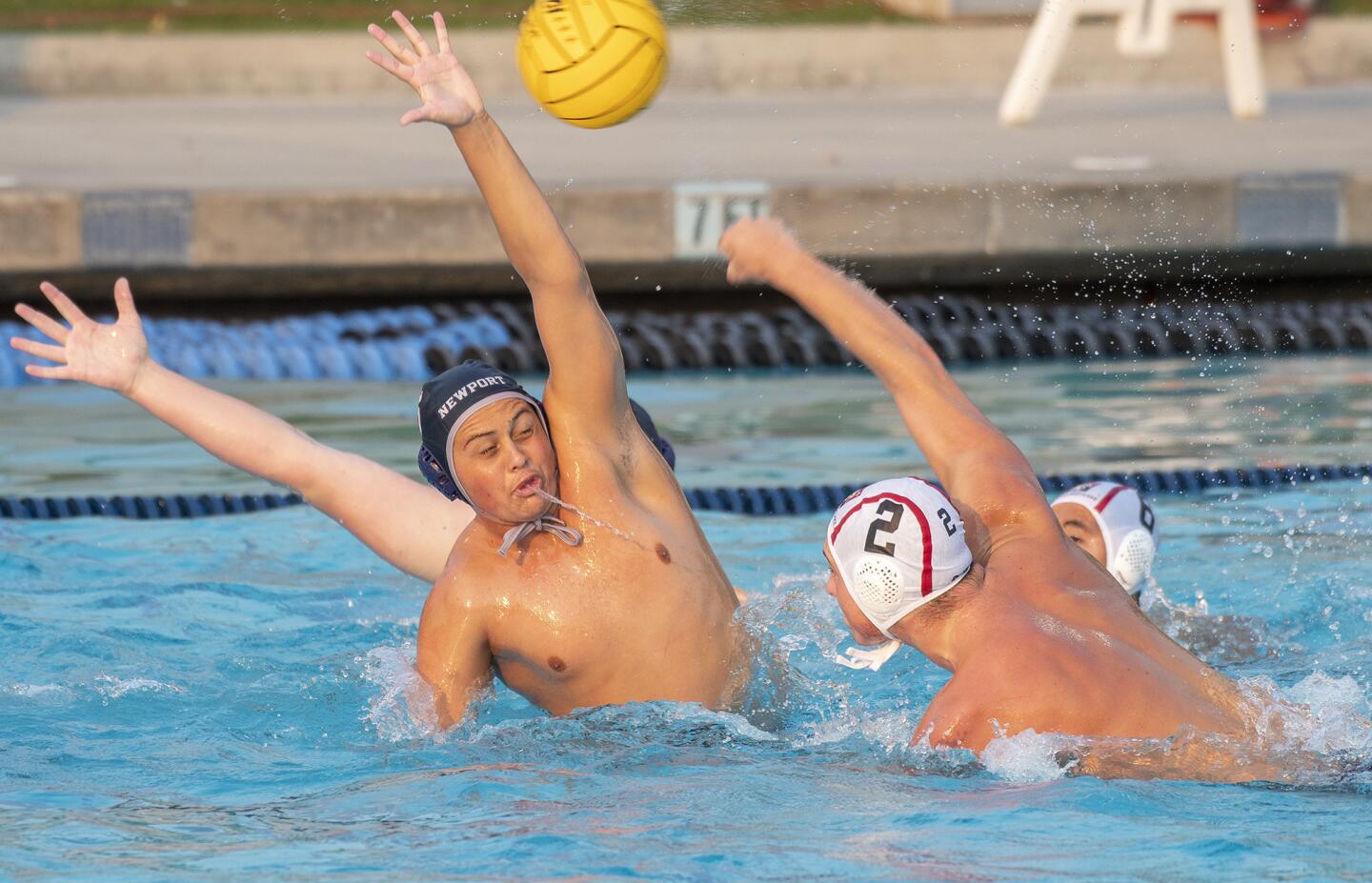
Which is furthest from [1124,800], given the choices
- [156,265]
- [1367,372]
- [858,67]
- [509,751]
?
[858,67]

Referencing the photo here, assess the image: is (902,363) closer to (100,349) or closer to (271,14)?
(100,349)

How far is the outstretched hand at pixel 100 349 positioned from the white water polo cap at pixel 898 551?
5.28 feet

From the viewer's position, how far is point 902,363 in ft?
11.7

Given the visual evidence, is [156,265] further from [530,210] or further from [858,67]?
[858,67]

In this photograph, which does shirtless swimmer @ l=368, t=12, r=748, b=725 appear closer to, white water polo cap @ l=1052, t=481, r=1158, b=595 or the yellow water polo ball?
the yellow water polo ball

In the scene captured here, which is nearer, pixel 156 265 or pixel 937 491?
pixel 937 491

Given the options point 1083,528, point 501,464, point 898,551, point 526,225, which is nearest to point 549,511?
point 501,464

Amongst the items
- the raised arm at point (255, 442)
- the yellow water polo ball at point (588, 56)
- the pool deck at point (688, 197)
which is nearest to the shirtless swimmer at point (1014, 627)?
the yellow water polo ball at point (588, 56)

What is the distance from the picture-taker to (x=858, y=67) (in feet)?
44.9

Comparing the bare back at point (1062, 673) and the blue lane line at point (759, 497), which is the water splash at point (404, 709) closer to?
the bare back at point (1062, 673)

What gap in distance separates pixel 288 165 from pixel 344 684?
5.54 m

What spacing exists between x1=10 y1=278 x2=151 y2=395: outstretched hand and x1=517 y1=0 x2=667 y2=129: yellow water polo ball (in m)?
0.99

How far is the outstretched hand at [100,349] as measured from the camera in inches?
148

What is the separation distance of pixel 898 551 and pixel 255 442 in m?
1.68
